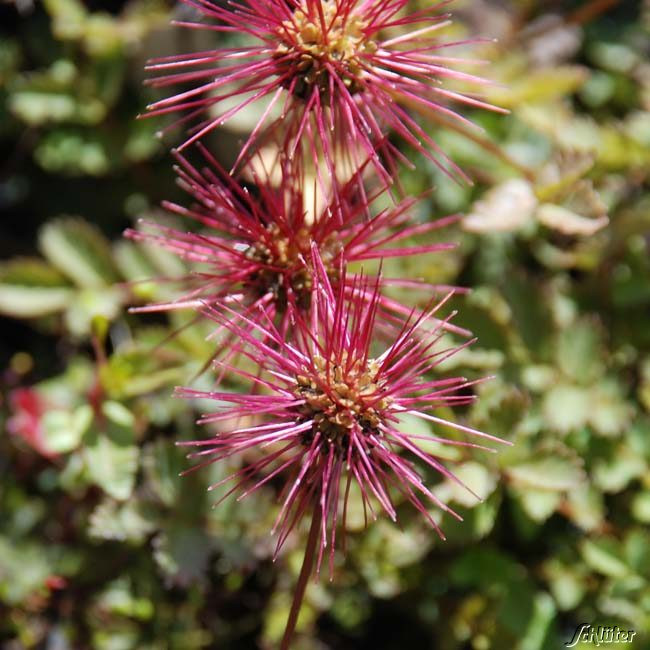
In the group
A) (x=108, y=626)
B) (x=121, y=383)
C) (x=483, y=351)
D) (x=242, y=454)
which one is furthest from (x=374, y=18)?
(x=108, y=626)

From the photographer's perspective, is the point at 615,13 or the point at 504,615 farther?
the point at 615,13

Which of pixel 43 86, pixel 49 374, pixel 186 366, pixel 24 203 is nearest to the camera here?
pixel 186 366

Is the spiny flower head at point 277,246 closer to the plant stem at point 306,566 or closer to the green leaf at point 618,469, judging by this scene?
the plant stem at point 306,566

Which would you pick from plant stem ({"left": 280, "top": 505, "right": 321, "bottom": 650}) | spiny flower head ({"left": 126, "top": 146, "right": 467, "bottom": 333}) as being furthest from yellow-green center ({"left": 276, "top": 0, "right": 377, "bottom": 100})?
plant stem ({"left": 280, "top": 505, "right": 321, "bottom": 650})

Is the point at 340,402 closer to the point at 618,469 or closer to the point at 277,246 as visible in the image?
the point at 277,246

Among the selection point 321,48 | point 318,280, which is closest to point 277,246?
point 318,280

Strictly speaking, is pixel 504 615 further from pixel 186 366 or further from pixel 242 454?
pixel 186 366

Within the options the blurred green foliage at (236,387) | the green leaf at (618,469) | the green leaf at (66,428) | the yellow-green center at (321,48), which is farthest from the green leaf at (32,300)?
the green leaf at (618,469)

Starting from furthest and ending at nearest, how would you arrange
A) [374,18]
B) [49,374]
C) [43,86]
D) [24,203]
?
[24,203] → [49,374] → [43,86] → [374,18]
